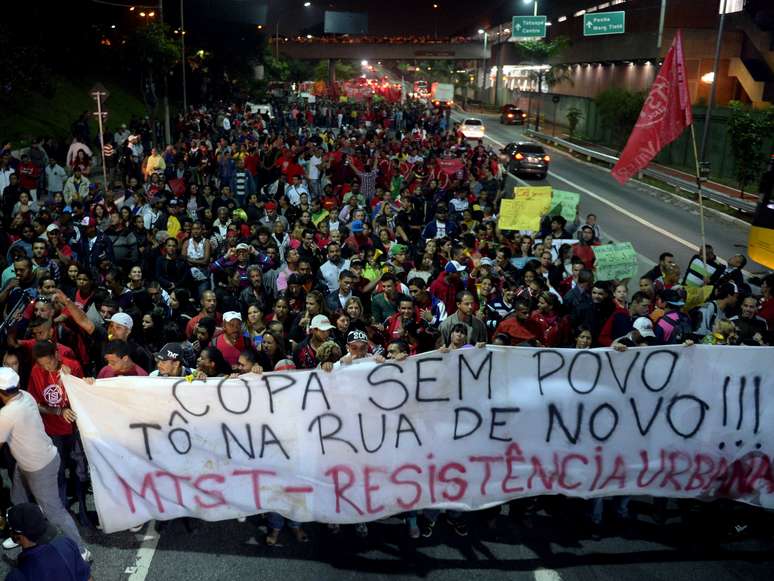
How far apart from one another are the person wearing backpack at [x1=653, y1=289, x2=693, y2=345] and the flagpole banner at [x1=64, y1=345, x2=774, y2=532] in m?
1.79

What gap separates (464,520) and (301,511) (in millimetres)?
1296

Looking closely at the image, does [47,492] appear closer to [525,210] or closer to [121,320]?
[121,320]

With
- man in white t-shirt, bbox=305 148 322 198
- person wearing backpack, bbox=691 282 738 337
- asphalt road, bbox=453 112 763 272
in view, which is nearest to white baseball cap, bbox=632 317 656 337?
person wearing backpack, bbox=691 282 738 337

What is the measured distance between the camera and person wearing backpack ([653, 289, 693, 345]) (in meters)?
7.81

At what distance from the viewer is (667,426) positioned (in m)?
5.85

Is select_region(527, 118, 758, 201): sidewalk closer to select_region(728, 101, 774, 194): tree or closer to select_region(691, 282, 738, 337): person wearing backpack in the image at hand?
select_region(728, 101, 774, 194): tree

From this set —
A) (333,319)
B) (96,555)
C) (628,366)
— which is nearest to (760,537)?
(628,366)

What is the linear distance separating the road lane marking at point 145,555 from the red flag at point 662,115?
6687 mm

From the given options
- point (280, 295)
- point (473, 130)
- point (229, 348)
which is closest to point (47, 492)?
point (229, 348)

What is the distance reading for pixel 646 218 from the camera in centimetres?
2281

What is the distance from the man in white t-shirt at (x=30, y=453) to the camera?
5398 mm

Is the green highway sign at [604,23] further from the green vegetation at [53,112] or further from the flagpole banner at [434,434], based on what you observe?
the flagpole banner at [434,434]

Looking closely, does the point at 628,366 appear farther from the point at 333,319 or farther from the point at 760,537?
the point at 333,319

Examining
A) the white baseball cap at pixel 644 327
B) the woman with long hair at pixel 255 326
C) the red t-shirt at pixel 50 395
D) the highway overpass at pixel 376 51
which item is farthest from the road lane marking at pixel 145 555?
the highway overpass at pixel 376 51
